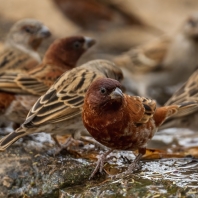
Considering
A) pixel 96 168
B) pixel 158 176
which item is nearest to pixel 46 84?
pixel 96 168

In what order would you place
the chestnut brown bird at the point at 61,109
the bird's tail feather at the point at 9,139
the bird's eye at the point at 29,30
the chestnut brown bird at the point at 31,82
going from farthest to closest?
the bird's eye at the point at 29,30, the chestnut brown bird at the point at 31,82, the chestnut brown bird at the point at 61,109, the bird's tail feather at the point at 9,139

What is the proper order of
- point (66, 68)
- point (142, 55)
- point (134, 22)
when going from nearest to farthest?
point (66, 68), point (142, 55), point (134, 22)

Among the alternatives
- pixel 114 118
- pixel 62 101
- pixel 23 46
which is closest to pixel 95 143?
pixel 62 101

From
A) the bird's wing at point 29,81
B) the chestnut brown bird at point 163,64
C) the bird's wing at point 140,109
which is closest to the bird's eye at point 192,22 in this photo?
the chestnut brown bird at point 163,64

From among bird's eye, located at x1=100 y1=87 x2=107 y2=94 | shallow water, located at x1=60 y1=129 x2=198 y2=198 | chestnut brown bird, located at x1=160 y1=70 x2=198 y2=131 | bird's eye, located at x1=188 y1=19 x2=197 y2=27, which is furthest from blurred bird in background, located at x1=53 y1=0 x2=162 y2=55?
bird's eye, located at x1=100 y1=87 x2=107 y2=94

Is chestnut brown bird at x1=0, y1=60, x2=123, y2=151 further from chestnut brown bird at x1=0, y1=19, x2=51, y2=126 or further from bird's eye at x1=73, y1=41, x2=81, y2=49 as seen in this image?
chestnut brown bird at x1=0, y1=19, x2=51, y2=126

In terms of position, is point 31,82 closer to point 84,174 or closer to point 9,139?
point 9,139

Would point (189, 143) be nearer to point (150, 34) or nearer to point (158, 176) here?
point (158, 176)

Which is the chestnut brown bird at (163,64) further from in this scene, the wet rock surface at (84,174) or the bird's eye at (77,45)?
the wet rock surface at (84,174)
